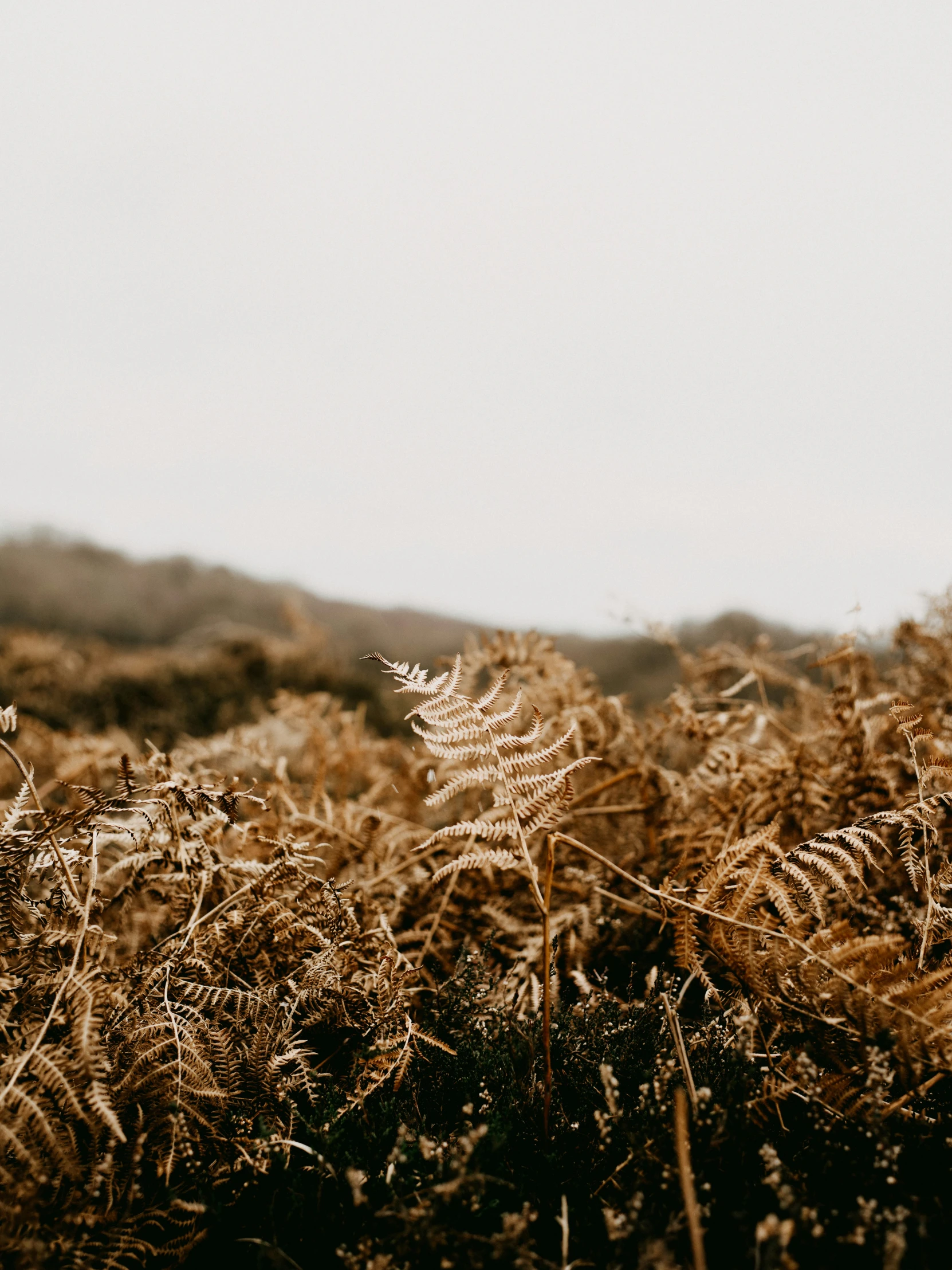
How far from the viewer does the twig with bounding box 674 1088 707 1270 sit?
66 cm

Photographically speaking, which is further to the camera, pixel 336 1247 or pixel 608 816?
pixel 608 816

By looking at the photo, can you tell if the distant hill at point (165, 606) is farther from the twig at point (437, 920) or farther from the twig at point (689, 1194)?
the twig at point (689, 1194)

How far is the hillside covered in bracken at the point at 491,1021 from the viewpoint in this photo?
0.80 m

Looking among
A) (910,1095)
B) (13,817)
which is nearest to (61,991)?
(13,817)

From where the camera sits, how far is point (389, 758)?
246 cm

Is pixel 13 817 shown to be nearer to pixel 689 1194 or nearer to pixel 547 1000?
pixel 547 1000

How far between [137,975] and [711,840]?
99 centimetres

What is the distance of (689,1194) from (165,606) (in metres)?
9.28

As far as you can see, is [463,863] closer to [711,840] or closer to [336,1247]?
[336,1247]

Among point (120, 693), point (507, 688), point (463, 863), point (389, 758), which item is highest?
point (507, 688)

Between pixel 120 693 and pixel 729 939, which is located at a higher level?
pixel 729 939

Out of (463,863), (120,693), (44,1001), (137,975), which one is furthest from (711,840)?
(120,693)

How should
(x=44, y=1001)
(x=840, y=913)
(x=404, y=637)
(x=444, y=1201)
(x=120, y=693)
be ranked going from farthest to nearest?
(x=404, y=637) → (x=120, y=693) → (x=840, y=913) → (x=44, y=1001) → (x=444, y=1201)

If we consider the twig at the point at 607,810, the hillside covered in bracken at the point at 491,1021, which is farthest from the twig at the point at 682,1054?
the twig at the point at 607,810
